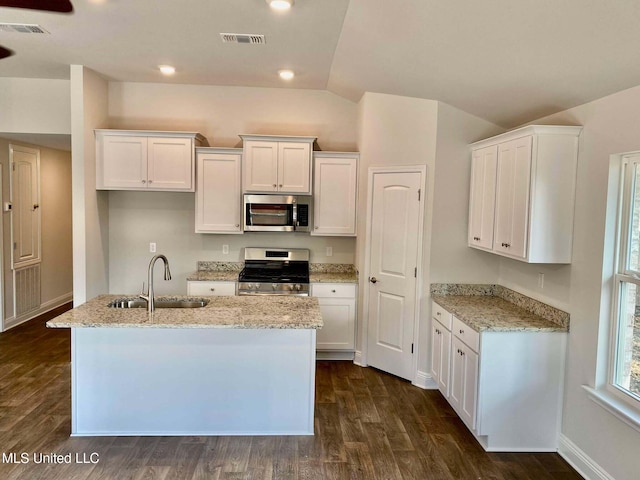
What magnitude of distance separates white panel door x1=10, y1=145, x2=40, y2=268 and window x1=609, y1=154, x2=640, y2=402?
20.8ft

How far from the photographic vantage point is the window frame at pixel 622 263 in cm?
248

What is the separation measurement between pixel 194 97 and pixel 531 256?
3.91 meters

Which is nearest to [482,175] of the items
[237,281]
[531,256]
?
[531,256]

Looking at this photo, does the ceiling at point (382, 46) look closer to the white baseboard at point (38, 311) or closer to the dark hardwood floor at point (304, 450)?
the dark hardwood floor at point (304, 450)

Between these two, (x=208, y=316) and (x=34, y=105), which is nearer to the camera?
(x=208, y=316)

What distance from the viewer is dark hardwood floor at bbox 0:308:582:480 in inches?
105

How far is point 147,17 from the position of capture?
3.07 metres

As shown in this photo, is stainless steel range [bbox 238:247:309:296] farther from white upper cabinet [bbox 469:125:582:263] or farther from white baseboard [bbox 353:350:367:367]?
white upper cabinet [bbox 469:125:582:263]

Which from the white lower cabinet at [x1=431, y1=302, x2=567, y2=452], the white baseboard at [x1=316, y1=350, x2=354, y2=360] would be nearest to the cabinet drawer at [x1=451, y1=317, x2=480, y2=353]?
the white lower cabinet at [x1=431, y1=302, x2=567, y2=452]

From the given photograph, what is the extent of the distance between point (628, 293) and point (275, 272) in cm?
330

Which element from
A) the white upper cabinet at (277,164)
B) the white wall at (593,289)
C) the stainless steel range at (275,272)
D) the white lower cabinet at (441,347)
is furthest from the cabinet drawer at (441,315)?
the white upper cabinet at (277,164)

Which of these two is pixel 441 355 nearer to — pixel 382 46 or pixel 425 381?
pixel 425 381

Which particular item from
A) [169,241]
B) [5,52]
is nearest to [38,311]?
[169,241]

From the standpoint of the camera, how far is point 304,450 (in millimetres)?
2898
